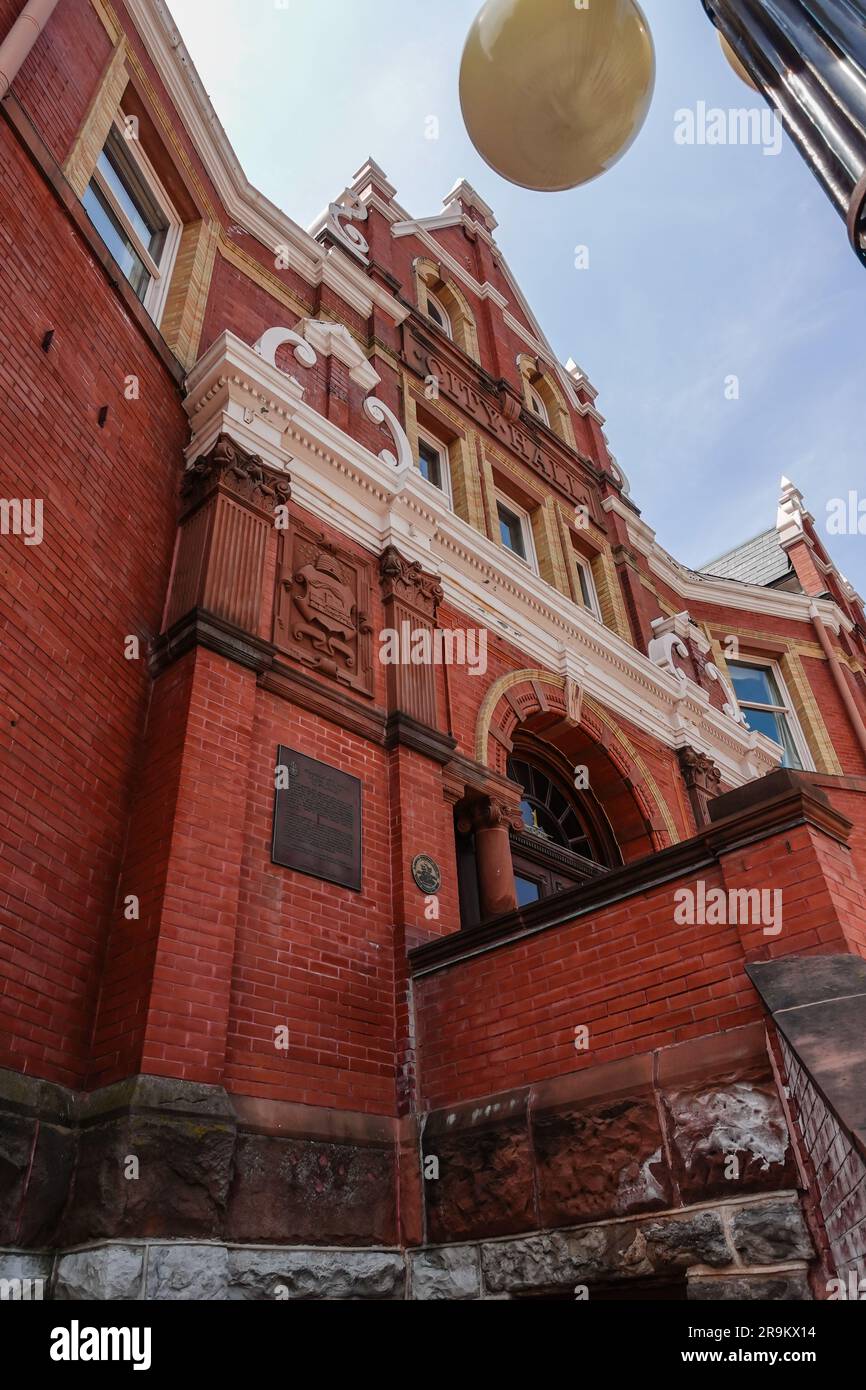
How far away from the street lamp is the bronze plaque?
4.33m

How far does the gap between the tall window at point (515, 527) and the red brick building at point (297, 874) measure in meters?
2.61

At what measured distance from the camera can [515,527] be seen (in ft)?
42.7

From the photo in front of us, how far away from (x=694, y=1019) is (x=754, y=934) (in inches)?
22.2

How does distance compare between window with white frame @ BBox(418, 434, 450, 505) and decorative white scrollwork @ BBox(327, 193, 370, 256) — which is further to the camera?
decorative white scrollwork @ BBox(327, 193, 370, 256)

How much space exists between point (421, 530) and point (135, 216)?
419 centimetres

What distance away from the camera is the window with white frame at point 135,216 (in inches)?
325

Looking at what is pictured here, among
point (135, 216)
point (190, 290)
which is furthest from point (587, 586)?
point (135, 216)

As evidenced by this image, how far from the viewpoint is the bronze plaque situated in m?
6.21

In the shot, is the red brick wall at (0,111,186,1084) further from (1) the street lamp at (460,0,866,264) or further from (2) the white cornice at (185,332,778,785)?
(1) the street lamp at (460,0,866,264)

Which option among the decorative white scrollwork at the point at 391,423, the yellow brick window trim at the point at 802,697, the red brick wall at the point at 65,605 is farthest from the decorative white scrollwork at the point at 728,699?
the red brick wall at the point at 65,605

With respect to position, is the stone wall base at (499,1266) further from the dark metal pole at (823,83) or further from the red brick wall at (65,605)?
the dark metal pole at (823,83)

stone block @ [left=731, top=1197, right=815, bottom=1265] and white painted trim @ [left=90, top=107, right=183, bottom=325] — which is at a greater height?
white painted trim @ [left=90, top=107, right=183, bottom=325]

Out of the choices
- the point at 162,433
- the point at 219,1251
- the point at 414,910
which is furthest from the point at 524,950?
the point at 162,433

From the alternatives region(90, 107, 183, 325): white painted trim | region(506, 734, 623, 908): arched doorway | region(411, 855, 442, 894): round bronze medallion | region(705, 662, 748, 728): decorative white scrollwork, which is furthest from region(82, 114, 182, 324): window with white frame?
region(705, 662, 748, 728): decorative white scrollwork
